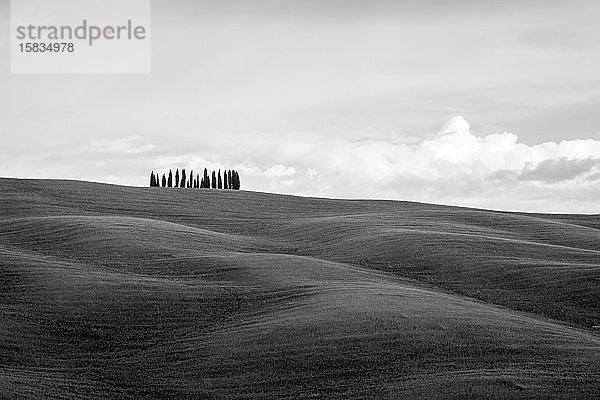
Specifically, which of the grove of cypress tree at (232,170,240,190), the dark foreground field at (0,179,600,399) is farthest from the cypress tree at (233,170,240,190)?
the dark foreground field at (0,179,600,399)

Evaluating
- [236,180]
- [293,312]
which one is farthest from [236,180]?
[293,312]

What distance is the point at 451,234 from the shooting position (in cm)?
1103

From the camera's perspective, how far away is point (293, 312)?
7.13 m

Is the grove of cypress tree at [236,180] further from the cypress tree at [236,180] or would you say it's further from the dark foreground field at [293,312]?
the dark foreground field at [293,312]

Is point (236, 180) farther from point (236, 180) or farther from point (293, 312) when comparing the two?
point (293, 312)

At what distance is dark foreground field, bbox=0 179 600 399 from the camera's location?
6.01 m

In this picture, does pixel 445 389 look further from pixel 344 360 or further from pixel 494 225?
pixel 494 225

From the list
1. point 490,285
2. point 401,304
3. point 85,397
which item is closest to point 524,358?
point 401,304

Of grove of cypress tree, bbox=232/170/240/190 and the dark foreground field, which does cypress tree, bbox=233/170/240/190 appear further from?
the dark foreground field

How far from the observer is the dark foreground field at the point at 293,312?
601 cm

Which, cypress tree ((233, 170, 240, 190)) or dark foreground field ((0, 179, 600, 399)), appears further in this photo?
cypress tree ((233, 170, 240, 190))

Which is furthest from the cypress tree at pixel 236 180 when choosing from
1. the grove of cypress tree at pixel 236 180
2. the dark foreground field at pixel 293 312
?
the dark foreground field at pixel 293 312

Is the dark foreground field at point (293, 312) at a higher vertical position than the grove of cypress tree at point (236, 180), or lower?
lower

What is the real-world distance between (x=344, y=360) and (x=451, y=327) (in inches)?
39.1
